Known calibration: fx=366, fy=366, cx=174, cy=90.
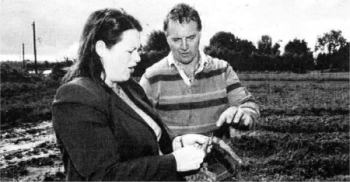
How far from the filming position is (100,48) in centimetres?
125

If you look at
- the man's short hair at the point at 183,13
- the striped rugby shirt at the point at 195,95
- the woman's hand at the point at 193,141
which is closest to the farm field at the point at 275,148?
the striped rugby shirt at the point at 195,95

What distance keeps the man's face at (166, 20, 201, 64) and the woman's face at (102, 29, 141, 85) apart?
103 cm

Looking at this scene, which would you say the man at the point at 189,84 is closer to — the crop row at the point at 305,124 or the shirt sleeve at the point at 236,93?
the shirt sleeve at the point at 236,93

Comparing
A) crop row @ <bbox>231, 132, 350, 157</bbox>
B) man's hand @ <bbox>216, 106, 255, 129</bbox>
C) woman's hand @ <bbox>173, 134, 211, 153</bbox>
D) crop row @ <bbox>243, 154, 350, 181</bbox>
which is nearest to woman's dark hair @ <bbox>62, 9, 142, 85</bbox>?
woman's hand @ <bbox>173, 134, 211, 153</bbox>

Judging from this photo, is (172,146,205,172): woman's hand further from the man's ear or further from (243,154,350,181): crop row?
(243,154,350,181): crop row

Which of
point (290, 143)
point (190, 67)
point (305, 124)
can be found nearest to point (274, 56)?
point (305, 124)

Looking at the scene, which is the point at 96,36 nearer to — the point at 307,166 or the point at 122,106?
the point at 122,106

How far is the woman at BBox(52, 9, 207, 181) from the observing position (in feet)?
3.63

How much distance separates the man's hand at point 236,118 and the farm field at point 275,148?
11.5ft

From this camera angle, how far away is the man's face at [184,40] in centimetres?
233

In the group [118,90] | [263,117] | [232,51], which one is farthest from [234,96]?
[232,51]

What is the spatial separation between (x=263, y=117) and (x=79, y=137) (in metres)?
8.85

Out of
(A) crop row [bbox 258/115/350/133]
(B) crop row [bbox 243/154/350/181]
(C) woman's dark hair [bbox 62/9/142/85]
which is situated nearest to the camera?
(C) woman's dark hair [bbox 62/9/142/85]

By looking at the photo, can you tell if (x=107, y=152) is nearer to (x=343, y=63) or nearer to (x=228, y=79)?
(x=228, y=79)
